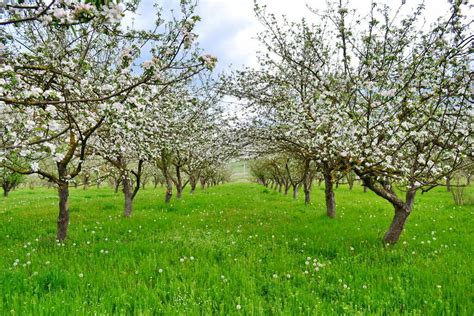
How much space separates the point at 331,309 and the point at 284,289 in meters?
0.98

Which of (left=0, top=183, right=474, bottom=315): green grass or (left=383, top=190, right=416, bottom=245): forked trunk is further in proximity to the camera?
(left=383, top=190, right=416, bottom=245): forked trunk

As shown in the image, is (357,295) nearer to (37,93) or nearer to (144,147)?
(37,93)

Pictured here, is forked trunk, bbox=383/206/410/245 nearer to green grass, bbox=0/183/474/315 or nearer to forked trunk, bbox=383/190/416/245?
forked trunk, bbox=383/190/416/245

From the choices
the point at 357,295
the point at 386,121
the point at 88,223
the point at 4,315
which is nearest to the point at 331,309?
the point at 357,295

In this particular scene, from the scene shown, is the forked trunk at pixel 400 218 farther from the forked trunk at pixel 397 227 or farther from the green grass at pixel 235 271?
the green grass at pixel 235 271

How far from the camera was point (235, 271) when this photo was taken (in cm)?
602

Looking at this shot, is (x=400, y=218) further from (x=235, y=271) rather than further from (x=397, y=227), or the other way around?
(x=235, y=271)

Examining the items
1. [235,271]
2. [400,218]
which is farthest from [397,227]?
[235,271]

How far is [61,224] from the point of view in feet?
28.2

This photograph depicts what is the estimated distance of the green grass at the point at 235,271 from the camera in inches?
182

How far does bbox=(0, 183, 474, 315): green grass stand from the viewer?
4.62 m

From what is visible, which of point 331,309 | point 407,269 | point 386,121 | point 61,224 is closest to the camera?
point 331,309

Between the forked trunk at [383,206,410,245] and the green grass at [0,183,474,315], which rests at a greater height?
the forked trunk at [383,206,410,245]

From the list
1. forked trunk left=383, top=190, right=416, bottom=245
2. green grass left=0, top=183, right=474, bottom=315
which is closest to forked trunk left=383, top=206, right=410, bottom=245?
forked trunk left=383, top=190, right=416, bottom=245
